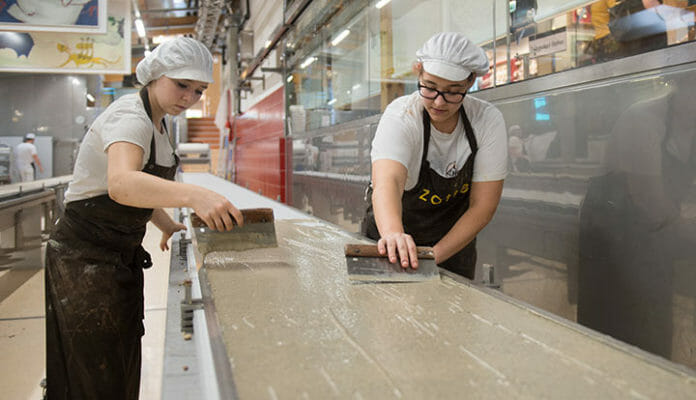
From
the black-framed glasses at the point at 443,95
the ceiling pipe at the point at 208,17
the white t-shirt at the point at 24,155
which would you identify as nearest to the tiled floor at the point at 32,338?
the black-framed glasses at the point at 443,95

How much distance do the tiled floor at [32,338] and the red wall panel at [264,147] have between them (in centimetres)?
324

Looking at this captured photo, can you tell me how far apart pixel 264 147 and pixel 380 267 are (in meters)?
7.13

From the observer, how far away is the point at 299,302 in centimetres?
105

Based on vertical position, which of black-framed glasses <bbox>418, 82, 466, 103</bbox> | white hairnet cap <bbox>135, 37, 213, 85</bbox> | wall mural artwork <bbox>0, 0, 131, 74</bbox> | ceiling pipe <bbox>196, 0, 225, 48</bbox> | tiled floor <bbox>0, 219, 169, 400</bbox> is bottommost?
tiled floor <bbox>0, 219, 169, 400</bbox>

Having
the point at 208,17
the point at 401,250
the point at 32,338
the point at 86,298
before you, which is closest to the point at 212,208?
the point at 401,250

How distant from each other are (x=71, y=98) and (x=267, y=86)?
3.77 m

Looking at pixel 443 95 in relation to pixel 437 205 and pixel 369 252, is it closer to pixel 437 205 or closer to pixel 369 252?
pixel 437 205

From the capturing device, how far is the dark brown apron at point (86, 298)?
1536 mm

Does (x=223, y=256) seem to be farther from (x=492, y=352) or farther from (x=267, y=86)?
(x=267, y=86)

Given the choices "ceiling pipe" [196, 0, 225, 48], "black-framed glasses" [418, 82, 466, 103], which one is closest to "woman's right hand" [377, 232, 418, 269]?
"black-framed glasses" [418, 82, 466, 103]

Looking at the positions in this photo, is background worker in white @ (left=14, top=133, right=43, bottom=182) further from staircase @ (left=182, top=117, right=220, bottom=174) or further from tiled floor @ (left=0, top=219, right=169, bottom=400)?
staircase @ (left=182, top=117, right=220, bottom=174)

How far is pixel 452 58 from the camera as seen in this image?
4.80 feet

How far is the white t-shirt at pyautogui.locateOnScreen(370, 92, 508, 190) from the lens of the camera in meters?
1.55

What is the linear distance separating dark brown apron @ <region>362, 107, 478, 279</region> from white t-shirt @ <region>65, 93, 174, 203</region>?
81cm
